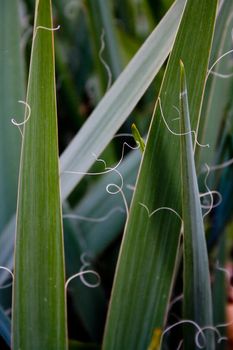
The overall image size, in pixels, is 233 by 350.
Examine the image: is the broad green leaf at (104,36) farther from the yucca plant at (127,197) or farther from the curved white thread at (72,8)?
the curved white thread at (72,8)

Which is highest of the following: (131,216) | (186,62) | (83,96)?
(83,96)

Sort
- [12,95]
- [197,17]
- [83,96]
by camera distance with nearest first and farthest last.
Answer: [197,17] < [12,95] < [83,96]

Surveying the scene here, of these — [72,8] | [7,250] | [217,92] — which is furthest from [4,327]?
[72,8]

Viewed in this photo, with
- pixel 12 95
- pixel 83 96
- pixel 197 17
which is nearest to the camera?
pixel 197 17

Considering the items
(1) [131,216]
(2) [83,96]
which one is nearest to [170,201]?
(1) [131,216]

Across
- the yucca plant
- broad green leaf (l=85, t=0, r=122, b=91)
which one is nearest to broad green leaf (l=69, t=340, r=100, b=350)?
the yucca plant

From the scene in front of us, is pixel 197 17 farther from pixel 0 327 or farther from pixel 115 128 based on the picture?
pixel 0 327

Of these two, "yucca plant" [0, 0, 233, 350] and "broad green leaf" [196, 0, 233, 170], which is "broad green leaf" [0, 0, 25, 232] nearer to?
"yucca plant" [0, 0, 233, 350]
